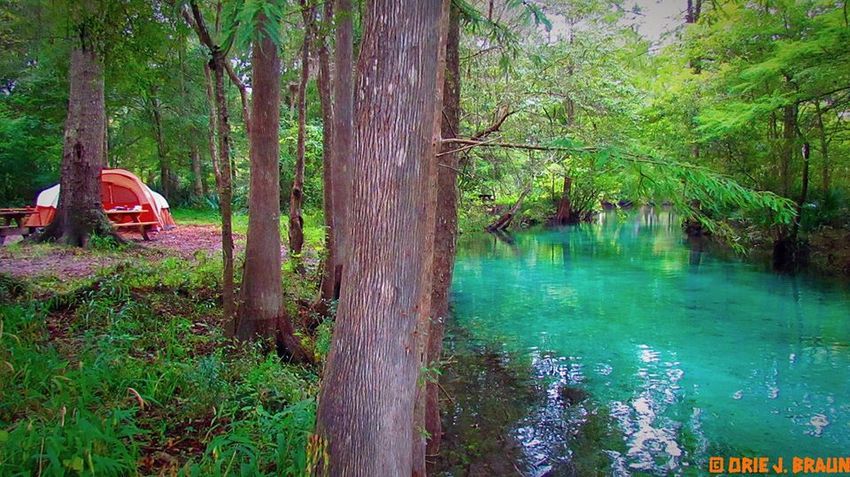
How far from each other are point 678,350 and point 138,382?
796 centimetres

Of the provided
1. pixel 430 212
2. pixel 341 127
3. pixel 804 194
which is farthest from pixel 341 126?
pixel 804 194

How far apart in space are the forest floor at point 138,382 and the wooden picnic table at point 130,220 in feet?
15.5

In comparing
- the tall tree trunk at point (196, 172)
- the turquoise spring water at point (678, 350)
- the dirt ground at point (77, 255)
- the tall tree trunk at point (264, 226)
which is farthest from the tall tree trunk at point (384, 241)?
the tall tree trunk at point (196, 172)

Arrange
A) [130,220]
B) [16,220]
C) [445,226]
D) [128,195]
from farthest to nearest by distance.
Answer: [128,195] < [16,220] < [130,220] < [445,226]

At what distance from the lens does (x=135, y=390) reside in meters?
3.96

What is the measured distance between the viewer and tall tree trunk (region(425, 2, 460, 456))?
4639 mm

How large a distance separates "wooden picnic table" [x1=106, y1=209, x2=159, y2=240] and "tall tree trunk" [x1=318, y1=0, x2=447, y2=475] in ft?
38.1

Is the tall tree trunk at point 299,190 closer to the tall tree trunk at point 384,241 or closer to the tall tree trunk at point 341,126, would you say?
the tall tree trunk at point 341,126

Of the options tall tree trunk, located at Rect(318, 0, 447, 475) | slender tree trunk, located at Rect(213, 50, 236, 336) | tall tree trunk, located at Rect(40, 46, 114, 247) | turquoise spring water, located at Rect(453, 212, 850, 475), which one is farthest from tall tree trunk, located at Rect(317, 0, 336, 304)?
tall tree trunk, located at Rect(318, 0, 447, 475)

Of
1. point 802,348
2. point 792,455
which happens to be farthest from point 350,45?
point 802,348

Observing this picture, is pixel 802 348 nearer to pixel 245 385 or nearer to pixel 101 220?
pixel 245 385

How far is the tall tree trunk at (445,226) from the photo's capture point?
4.64 m

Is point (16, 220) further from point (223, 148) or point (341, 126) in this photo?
point (223, 148)

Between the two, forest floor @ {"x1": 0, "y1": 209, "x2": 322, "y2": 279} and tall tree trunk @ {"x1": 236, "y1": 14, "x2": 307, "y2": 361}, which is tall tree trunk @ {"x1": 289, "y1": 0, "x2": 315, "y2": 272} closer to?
forest floor @ {"x1": 0, "y1": 209, "x2": 322, "y2": 279}
